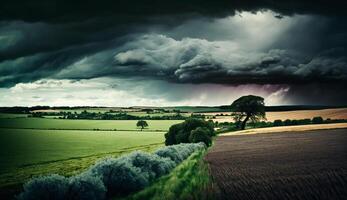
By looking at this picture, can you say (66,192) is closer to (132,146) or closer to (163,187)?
(163,187)

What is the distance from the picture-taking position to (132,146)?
6912 centimetres

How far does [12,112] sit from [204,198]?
85792 mm

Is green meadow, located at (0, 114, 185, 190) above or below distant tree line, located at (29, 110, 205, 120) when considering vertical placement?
below

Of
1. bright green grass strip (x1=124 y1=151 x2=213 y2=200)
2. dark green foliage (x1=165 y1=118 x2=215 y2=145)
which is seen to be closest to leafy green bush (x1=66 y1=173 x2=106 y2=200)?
bright green grass strip (x1=124 y1=151 x2=213 y2=200)

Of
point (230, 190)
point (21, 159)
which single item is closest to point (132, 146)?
point (21, 159)

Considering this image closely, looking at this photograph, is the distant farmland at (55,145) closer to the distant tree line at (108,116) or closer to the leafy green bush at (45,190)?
the leafy green bush at (45,190)

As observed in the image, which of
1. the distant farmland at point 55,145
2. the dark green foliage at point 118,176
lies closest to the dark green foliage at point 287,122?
the distant farmland at point 55,145

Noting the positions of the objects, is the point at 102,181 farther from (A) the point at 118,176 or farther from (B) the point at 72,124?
(B) the point at 72,124

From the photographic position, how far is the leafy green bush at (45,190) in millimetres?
16938


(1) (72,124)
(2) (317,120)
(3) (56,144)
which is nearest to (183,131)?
(3) (56,144)

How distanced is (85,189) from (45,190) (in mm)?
1837

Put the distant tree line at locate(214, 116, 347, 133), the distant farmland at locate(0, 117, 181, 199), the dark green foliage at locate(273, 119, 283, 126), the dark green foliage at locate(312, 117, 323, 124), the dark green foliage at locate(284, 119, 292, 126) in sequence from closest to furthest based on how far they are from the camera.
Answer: the distant farmland at locate(0, 117, 181, 199)
the distant tree line at locate(214, 116, 347, 133)
the dark green foliage at locate(312, 117, 323, 124)
the dark green foliage at locate(284, 119, 292, 126)
the dark green foliage at locate(273, 119, 283, 126)

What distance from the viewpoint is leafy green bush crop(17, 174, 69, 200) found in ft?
55.6

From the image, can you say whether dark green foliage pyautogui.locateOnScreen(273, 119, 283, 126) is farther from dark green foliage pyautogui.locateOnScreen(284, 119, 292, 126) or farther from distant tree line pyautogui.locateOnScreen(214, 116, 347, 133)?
dark green foliage pyautogui.locateOnScreen(284, 119, 292, 126)
